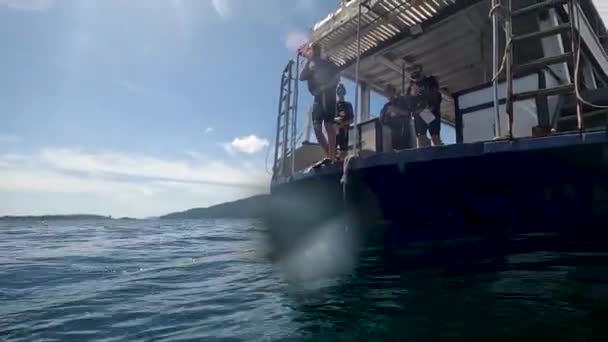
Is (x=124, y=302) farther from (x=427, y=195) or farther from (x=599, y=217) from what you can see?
(x=599, y=217)

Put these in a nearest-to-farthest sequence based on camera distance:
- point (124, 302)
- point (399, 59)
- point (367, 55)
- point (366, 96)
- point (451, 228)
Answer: point (124, 302) → point (451, 228) → point (367, 55) → point (399, 59) → point (366, 96)

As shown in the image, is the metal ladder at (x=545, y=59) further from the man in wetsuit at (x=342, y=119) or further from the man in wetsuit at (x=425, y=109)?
the man in wetsuit at (x=342, y=119)

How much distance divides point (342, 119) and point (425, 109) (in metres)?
1.30

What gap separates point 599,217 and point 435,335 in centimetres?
233

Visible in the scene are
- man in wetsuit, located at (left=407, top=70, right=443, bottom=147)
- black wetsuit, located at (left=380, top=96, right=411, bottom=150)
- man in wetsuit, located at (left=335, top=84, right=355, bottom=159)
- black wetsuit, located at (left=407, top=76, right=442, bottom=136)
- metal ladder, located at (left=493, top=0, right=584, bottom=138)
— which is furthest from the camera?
black wetsuit, located at (left=380, top=96, right=411, bottom=150)

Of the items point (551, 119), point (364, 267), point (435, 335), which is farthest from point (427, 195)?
point (435, 335)

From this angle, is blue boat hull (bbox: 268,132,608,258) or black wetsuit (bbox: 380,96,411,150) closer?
blue boat hull (bbox: 268,132,608,258)

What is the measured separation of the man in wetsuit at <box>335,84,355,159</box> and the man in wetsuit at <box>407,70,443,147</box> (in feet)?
3.28

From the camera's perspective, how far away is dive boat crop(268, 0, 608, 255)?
3.20 metres

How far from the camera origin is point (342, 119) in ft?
18.9

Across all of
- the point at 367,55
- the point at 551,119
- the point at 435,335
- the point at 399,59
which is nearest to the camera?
the point at 435,335

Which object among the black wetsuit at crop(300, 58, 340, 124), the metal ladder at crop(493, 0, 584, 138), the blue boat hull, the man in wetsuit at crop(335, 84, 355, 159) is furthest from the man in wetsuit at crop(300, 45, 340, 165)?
the metal ladder at crop(493, 0, 584, 138)

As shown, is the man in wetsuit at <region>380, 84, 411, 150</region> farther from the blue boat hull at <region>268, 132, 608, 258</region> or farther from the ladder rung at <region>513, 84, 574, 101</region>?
the ladder rung at <region>513, 84, 574, 101</region>

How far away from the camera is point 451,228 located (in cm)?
412
